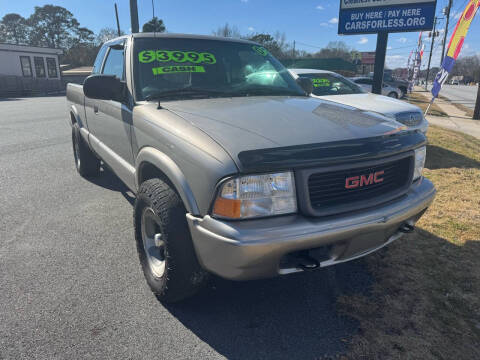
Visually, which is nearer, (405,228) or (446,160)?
(405,228)

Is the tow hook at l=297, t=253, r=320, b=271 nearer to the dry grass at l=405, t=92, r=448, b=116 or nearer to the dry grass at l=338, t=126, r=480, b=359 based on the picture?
the dry grass at l=338, t=126, r=480, b=359

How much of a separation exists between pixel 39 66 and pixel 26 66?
128 centimetres

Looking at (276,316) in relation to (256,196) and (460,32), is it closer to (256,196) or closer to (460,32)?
(256,196)

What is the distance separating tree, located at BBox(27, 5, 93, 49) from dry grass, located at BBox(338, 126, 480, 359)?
8750 centimetres

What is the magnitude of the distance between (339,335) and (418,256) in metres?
1.37

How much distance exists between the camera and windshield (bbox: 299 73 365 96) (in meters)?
7.51

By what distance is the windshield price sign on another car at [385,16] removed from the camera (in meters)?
9.03

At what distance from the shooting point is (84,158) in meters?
5.16

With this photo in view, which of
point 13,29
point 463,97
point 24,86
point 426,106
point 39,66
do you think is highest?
point 13,29

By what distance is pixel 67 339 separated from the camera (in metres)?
2.16

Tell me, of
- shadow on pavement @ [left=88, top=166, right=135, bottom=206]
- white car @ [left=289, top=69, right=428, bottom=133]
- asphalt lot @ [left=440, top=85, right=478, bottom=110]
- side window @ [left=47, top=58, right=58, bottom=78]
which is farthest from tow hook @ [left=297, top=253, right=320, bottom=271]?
side window @ [left=47, top=58, right=58, bottom=78]

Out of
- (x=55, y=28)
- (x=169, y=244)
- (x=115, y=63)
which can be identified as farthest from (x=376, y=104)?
(x=55, y=28)

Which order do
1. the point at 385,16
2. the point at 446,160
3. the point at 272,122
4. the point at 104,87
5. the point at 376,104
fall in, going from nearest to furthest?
the point at 272,122
the point at 104,87
the point at 376,104
the point at 446,160
the point at 385,16

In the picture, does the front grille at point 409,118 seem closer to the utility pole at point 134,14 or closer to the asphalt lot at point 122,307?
the asphalt lot at point 122,307
